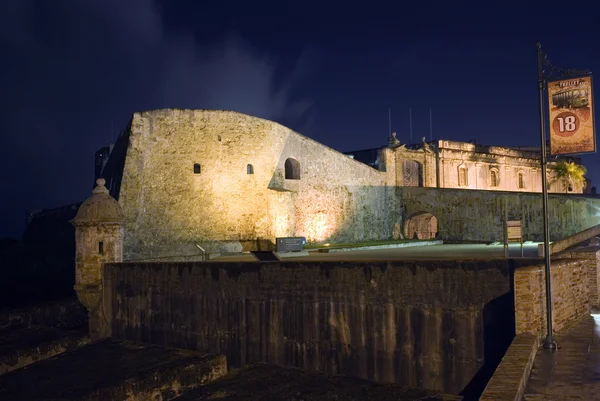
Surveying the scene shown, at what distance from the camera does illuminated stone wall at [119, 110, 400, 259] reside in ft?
69.1

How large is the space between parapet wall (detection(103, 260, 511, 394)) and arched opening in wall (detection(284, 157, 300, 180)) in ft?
41.2

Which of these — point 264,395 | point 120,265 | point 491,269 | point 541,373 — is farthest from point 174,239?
point 541,373

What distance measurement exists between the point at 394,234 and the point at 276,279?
19955 mm

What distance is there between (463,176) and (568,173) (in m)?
12.2

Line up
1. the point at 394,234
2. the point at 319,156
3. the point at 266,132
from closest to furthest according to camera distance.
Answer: the point at 266,132 < the point at 319,156 < the point at 394,234

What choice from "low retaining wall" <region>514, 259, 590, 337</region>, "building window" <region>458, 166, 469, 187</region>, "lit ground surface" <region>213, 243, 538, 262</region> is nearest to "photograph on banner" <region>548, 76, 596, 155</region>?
"low retaining wall" <region>514, 259, 590, 337</region>

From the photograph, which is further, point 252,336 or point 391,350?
point 252,336

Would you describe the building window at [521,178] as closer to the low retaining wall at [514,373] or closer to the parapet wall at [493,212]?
the parapet wall at [493,212]

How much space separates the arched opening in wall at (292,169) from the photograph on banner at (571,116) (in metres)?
18.5

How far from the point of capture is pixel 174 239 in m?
21.5

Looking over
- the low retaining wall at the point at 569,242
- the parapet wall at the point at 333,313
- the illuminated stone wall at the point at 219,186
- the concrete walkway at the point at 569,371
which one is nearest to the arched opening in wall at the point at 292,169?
the illuminated stone wall at the point at 219,186

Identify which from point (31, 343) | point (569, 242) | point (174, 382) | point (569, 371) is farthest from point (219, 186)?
point (569, 371)

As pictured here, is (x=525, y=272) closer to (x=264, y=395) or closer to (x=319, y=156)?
(x=264, y=395)

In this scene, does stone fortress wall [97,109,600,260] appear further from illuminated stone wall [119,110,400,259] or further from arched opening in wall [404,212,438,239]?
arched opening in wall [404,212,438,239]
